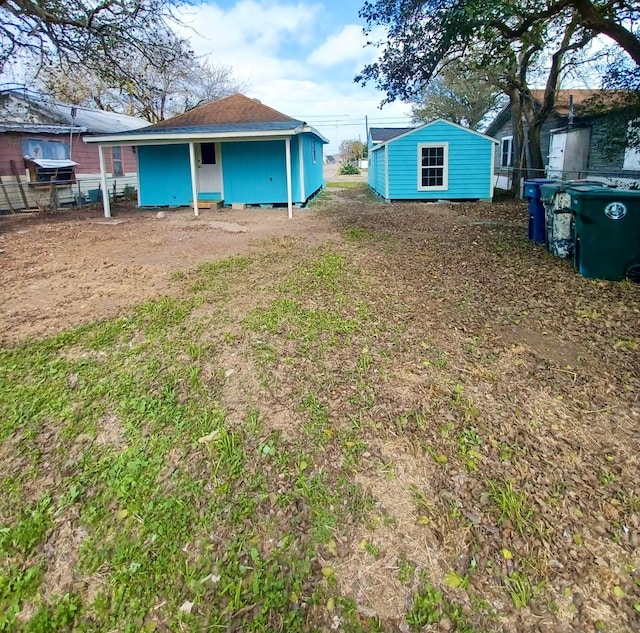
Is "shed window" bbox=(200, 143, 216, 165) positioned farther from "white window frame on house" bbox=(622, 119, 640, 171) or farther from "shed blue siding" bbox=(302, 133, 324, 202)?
"white window frame on house" bbox=(622, 119, 640, 171)

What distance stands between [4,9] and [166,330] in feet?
35.4

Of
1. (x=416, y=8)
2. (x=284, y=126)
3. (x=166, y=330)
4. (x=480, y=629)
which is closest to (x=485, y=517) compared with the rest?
(x=480, y=629)

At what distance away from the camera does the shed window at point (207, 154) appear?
48.3 feet

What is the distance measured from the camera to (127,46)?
1164cm

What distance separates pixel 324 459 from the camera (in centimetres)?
288

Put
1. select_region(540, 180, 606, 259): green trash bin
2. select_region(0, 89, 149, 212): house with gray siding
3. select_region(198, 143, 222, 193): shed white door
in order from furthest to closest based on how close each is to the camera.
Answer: select_region(0, 89, 149, 212): house with gray siding < select_region(198, 143, 222, 193): shed white door < select_region(540, 180, 606, 259): green trash bin

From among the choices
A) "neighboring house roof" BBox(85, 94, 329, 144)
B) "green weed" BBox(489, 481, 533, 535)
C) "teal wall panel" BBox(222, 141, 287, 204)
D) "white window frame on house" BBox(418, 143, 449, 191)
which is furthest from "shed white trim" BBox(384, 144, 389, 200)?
"green weed" BBox(489, 481, 533, 535)

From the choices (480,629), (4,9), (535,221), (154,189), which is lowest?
(480,629)

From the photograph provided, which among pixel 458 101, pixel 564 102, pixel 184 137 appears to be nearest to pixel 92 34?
pixel 184 137

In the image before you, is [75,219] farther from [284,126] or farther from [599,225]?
[599,225]

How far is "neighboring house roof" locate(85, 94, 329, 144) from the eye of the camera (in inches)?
492

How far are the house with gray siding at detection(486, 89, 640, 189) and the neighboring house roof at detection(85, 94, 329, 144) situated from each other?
7.80 metres

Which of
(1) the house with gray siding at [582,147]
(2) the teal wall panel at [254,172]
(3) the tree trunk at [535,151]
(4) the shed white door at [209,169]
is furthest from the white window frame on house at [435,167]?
(4) the shed white door at [209,169]

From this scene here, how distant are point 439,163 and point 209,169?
7.10 metres
